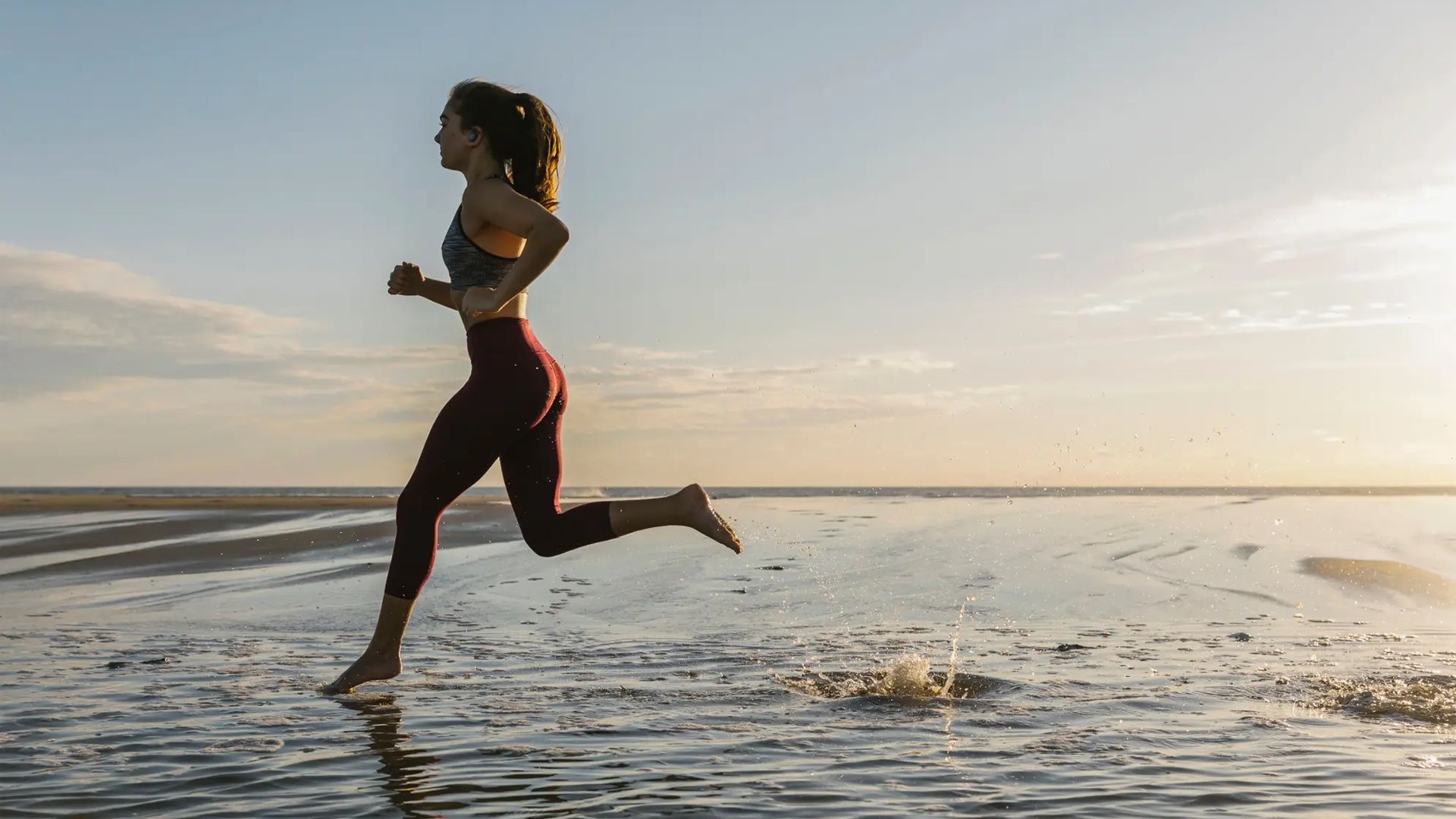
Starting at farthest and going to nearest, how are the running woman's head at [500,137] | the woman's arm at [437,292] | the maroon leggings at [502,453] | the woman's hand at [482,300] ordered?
the woman's arm at [437,292], the running woman's head at [500,137], the maroon leggings at [502,453], the woman's hand at [482,300]

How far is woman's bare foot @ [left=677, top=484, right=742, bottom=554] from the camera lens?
5480 mm

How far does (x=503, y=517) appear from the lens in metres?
25.3

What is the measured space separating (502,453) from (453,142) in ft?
4.34

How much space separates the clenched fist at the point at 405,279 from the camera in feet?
18.3

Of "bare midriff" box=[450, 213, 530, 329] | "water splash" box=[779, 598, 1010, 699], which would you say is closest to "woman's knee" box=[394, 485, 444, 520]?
"bare midriff" box=[450, 213, 530, 329]

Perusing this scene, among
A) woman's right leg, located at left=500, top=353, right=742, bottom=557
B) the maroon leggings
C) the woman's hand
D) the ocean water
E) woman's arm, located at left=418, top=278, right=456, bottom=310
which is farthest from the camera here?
woman's arm, located at left=418, top=278, right=456, bottom=310

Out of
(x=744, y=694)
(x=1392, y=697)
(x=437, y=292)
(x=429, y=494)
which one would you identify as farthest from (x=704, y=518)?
(x=1392, y=697)

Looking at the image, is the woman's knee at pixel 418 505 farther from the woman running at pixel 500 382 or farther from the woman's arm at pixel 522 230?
the woman's arm at pixel 522 230

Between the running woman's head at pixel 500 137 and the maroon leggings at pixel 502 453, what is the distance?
62 centimetres

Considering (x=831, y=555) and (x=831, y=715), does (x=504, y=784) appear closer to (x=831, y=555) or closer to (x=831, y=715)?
(x=831, y=715)

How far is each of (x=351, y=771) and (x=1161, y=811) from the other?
2.40 metres

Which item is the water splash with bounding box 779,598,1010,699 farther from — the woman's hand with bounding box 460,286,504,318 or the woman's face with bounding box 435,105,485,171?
the woman's face with bounding box 435,105,485,171

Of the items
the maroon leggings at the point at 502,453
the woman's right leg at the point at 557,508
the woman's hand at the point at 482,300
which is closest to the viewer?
the woman's hand at the point at 482,300

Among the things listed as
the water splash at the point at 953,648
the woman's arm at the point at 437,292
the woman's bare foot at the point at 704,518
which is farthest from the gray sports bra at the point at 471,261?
the water splash at the point at 953,648
